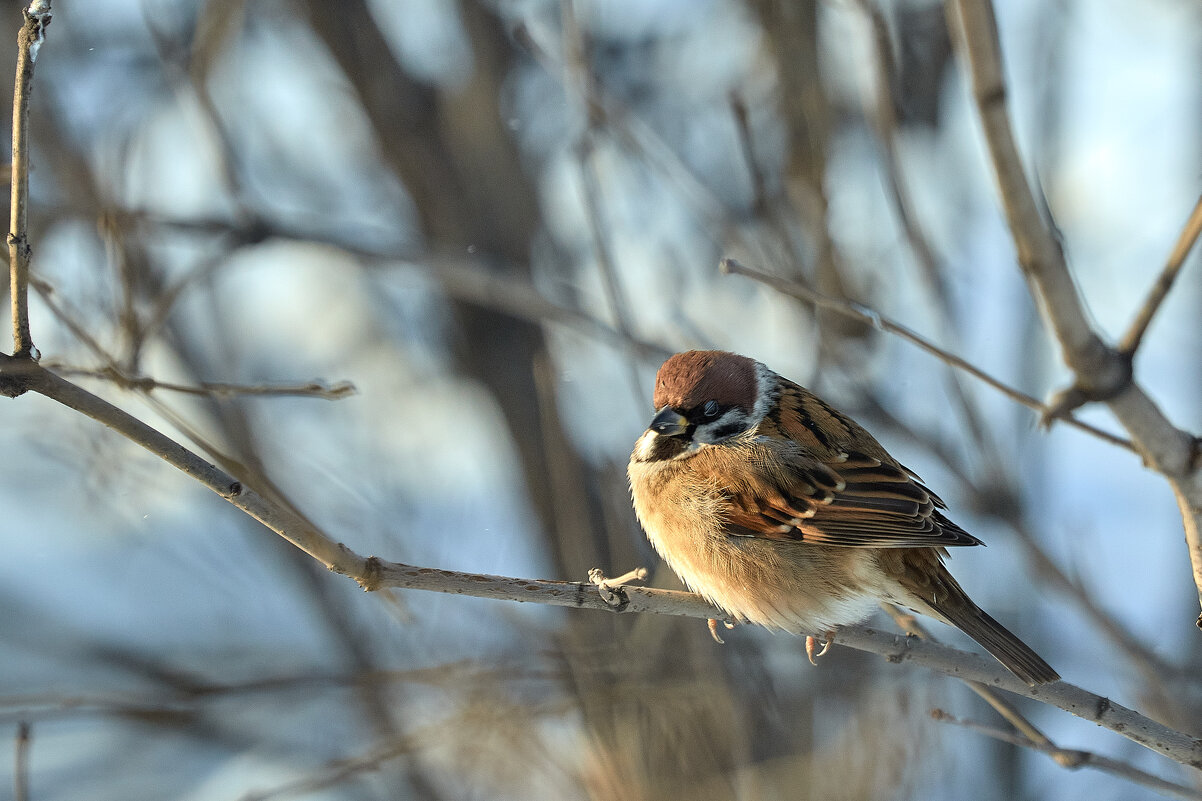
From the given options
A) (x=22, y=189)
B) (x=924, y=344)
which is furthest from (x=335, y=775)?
(x=924, y=344)

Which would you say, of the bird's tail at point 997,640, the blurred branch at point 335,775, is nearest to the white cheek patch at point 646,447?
Result: the bird's tail at point 997,640

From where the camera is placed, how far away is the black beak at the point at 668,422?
9.69ft

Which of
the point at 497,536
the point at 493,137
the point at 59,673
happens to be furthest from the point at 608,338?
the point at 59,673

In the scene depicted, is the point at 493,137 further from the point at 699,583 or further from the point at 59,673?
the point at 59,673

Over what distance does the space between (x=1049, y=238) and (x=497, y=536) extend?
3.73 meters

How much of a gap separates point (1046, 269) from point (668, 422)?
1.54 metres

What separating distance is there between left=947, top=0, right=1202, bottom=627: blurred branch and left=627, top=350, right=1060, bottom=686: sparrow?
1308 millimetres

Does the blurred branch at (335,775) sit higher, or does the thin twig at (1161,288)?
the blurred branch at (335,775)

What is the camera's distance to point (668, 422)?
297 centimetres

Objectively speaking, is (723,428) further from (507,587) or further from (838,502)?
(507,587)

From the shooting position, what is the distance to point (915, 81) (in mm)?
4910

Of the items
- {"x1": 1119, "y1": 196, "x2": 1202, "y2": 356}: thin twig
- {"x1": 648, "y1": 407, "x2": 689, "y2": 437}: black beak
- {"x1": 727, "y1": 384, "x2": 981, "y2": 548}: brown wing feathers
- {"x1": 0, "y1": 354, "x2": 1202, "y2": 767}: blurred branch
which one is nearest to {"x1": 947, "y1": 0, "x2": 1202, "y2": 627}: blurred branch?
{"x1": 1119, "y1": 196, "x2": 1202, "y2": 356}: thin twig

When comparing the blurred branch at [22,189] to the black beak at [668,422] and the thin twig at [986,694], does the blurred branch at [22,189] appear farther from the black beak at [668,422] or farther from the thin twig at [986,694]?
the thin twig at [986,694]

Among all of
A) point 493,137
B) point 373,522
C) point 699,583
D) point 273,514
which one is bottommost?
point 273,514
